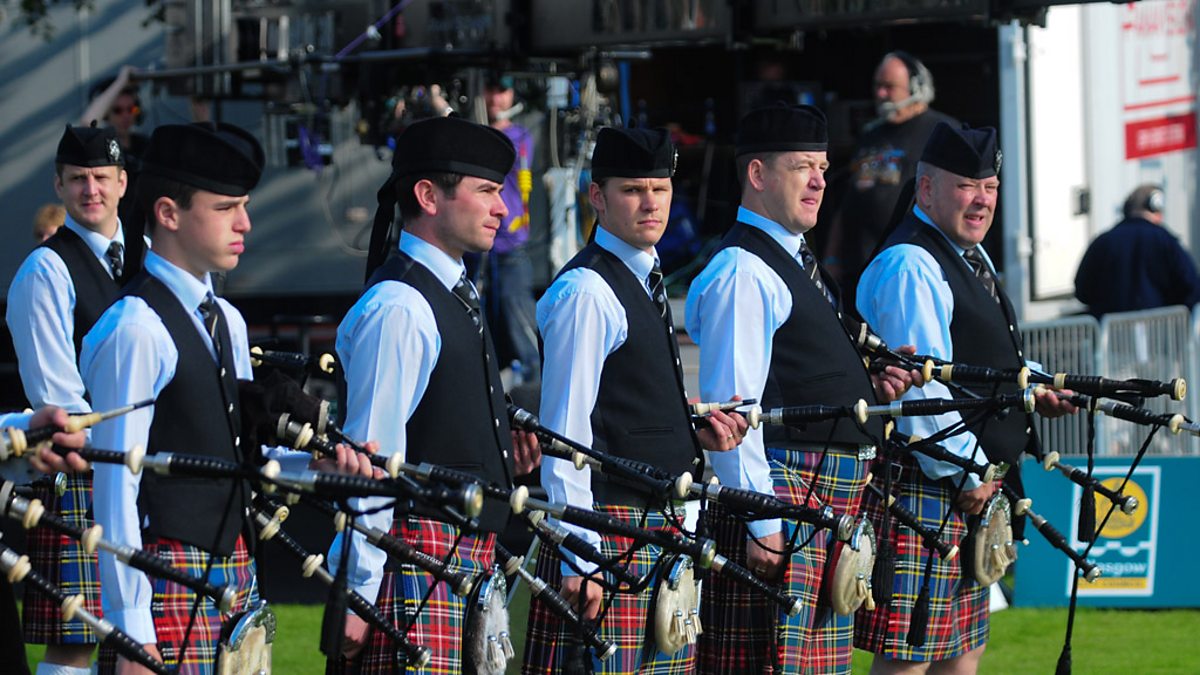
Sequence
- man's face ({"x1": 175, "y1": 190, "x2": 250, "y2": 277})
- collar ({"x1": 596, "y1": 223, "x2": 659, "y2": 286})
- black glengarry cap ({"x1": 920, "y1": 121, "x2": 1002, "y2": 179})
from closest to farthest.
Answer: man's face ({"x1": 175, "y1": 190, "x2": 250, "y2": 277}), collar ({"x1": 596, "y1": 223, "x2": 659, "y2": 286}), black glengarry cap ({"x1": 920, "y1": 121, "x2": 1002, "y2": 179})

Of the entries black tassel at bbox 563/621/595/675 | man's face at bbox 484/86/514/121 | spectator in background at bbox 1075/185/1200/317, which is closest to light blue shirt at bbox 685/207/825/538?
black tassel at bbox 563/621/595/675

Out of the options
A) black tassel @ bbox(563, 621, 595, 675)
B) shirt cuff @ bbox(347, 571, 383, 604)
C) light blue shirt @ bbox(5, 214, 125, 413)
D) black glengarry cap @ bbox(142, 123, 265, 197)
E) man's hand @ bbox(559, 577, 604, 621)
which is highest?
black glengarry cap @ bbox(142, 123, 265, 197)

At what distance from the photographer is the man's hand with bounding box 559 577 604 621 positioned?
4.45 meters

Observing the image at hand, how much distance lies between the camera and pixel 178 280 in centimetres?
385

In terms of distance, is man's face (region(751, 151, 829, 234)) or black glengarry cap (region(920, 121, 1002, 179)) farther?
black glengarry cap (region(920, 121, 1002, 179))

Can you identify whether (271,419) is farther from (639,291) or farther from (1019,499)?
(1019,499)

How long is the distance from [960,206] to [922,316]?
369mm

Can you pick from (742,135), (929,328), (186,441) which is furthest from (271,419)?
(929,328)

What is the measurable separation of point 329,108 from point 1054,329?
3.68 meters

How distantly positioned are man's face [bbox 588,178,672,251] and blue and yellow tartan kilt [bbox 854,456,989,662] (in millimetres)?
1189

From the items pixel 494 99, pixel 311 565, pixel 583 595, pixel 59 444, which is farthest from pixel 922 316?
pixel 494 99

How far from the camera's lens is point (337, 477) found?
11.4ft

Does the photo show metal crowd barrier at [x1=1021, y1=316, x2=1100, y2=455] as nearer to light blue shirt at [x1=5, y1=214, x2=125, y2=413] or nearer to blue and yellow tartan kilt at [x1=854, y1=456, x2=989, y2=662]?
blue and yellow tartan kilt at [x1=854, y1=456, x2=989, y2=662]

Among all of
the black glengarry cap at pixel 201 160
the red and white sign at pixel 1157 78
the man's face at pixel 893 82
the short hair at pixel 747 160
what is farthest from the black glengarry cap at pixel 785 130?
the red and white sign at pixel 1157 78
